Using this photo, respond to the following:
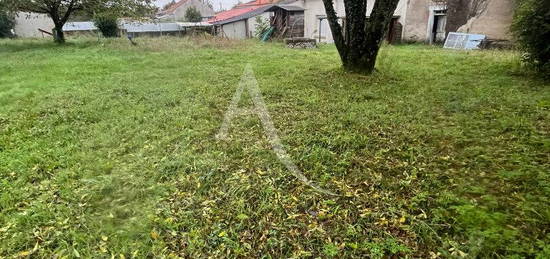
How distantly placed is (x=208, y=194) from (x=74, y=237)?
89cm

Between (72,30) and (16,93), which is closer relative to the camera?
(16,93)

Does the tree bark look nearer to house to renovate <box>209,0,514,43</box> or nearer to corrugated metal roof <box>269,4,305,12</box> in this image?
house to renovate <box>209,0,514,43</box>

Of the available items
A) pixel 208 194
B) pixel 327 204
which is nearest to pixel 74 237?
pixel 208 194

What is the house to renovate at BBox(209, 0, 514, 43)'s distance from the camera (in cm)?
1038

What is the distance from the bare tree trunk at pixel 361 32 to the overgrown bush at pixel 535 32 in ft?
7.12

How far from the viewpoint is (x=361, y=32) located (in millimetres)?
5523

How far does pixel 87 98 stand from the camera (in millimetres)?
4863

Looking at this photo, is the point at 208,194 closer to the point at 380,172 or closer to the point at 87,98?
the point at 380,172

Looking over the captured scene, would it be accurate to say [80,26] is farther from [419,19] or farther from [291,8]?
[419,19]

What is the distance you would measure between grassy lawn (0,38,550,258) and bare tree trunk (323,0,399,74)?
83 centimetres

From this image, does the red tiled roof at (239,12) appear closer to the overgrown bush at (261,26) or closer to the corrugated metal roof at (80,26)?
the overgrown bush at (261,26)

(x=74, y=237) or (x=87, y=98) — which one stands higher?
(x=87, y=98)

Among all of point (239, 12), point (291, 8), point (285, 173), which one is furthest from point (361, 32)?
point (239, 12)

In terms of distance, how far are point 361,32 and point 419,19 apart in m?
8.61
